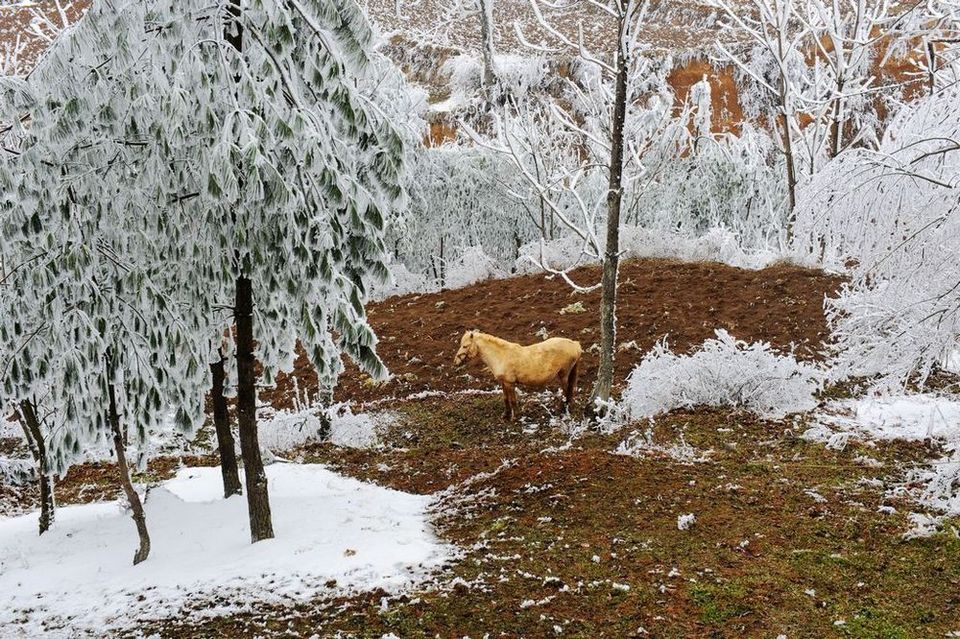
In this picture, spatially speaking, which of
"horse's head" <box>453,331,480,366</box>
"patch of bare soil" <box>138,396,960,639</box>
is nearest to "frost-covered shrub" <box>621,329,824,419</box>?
"patch of bare soil" <box>138,396,960,639</box>

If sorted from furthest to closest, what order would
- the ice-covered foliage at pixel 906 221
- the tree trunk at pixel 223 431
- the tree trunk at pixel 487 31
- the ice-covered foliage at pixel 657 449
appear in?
the tree trunk at pixel 487 31 < the ice-covered foliage at pixel 657 449 < the tree trunk at pixel 223 431 < the ice-covered foliage at pixel 906 221

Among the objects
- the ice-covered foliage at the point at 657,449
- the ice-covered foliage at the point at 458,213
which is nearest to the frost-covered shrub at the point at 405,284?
the ice-covered foliage at the point at 458,213

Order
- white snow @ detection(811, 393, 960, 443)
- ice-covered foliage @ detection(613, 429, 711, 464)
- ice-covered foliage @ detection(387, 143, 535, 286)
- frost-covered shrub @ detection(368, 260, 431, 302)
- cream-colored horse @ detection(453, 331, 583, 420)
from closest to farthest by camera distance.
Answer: ice-covered foliage @ detection(613, 429, 711, 464) → white snow @ detection(811, 393, 960, 443) → cream-colored horse @ detection(453, 331, 583, 420) → frost-covered shrub @ detection(368, 260, 431, 302) → ice-covered foliage @ detection(387, 143, 535, 286)

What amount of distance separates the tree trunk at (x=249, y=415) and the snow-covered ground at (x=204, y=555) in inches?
9.7

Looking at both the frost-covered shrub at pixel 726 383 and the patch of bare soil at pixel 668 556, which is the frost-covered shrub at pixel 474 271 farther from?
the patch of bare soil at pixel 668 556

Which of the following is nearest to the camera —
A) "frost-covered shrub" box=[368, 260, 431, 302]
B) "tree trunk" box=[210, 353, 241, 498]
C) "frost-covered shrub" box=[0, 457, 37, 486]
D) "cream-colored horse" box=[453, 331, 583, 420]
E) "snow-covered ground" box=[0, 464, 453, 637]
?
"snow-covered ground" box=[0, 464, 453, 637]

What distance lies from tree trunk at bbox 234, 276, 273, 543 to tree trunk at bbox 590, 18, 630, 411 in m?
4.75

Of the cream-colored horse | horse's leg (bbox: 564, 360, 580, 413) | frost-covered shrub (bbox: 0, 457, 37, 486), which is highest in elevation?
the cream-colored horse

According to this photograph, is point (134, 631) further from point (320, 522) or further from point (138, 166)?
point (138, 166)

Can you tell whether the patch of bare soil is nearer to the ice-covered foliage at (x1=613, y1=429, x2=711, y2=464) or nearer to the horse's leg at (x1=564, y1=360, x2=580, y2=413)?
the ice-covered foliage at (x1=613, y1=429, x2=711, y2=464)

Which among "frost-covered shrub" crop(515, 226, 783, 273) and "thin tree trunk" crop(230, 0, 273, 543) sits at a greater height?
"frost-covered shrub" crop(515, 226, 783, 273)

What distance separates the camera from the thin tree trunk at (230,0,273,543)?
577 cm

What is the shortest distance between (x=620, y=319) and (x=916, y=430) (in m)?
8.10

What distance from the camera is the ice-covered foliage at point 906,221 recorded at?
4297 millimetres
